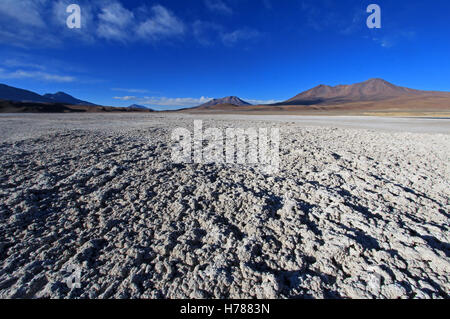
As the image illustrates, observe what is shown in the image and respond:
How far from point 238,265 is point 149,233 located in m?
0.99

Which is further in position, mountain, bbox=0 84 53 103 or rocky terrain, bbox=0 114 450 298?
mountain, bbox=0 84 53 103

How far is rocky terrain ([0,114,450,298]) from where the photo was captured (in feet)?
5.26

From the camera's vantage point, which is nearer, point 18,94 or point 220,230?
point 220,230

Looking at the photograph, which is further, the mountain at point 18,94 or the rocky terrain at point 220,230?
the mountain at point 18,94

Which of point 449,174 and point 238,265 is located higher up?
point 449,174

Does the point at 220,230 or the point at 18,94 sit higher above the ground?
the point at 18,94

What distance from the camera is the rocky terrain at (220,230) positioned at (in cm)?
160

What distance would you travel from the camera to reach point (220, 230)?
2.19 m

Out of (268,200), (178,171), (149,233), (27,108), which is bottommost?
(149,233)

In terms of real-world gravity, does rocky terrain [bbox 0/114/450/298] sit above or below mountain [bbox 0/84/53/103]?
below

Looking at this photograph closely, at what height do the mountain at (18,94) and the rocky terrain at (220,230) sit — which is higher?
the mountain at (18,94)
